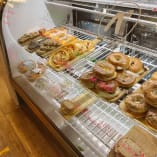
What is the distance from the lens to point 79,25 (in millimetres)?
1756

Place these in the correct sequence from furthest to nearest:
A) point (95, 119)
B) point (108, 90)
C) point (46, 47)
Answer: point (46, 47), point (95, 119), point (108, 90)

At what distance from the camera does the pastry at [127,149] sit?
2.56ft

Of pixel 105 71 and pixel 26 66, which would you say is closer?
pixel 105 71

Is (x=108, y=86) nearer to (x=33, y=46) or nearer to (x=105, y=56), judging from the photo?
(x=105, y=56)

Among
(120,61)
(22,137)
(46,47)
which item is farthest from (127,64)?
(22,137)

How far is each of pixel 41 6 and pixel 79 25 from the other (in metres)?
0.35

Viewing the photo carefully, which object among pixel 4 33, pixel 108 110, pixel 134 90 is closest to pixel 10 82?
pixel 4 33

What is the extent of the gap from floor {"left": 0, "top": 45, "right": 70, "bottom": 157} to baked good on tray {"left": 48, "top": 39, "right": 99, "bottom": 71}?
61 centimetres

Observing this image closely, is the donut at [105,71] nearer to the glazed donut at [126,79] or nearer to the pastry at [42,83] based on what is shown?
the glazed donut at [126,79]

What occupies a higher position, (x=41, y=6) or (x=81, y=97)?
(x=41, y=6)

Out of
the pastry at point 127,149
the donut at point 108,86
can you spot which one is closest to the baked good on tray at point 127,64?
the donut at point 108,86

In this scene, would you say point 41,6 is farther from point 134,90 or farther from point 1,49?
point 134,90

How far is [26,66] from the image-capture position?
152 centimetres

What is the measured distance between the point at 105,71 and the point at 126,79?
11cm
